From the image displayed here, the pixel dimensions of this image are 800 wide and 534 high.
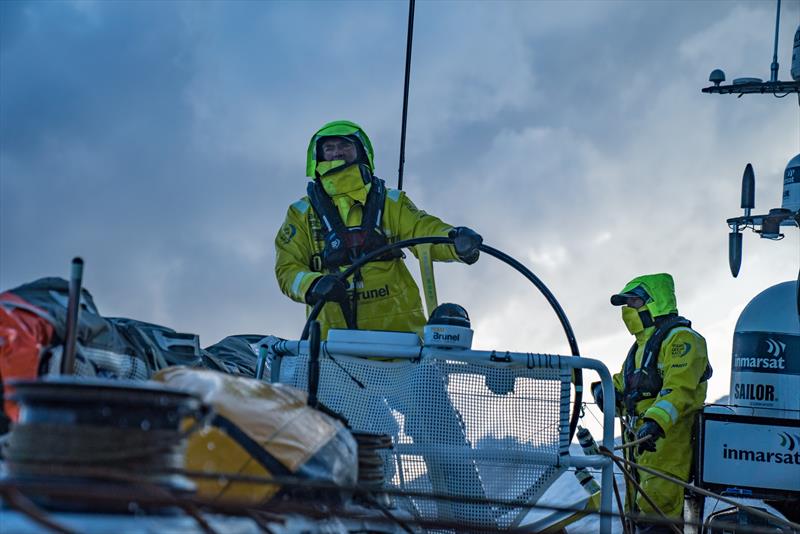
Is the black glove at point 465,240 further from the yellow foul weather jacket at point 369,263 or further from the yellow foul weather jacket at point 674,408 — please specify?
the yellow foul weather jacket at point 674,408

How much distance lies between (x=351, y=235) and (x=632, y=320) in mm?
4804

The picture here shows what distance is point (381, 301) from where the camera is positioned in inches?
236

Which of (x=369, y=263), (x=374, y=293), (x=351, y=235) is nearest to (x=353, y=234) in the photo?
(x=351, y=235)

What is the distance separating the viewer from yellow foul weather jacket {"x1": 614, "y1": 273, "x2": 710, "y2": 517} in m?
8.94

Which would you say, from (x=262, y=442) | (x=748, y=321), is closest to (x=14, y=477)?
(x=262, y=442)

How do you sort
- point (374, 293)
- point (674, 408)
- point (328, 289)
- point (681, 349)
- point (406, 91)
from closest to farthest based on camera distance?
point (328, 289) → point (374, 293) → point (406, 91) → point (674, 408) → point (681, 349)

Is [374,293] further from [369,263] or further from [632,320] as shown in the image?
[632,320]

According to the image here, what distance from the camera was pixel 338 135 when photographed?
6.41 metres

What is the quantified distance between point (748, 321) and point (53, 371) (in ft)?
34.4

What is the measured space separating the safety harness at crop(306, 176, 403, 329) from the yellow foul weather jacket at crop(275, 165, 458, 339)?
0.12 feet

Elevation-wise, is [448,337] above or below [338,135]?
below

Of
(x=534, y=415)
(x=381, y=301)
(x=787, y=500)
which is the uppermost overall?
(x=381, y=301)

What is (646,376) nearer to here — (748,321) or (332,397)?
(748,321)

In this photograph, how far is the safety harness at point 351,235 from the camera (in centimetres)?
598
